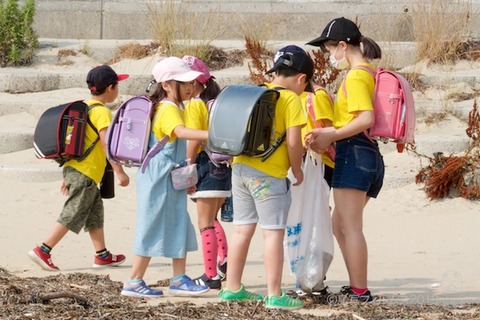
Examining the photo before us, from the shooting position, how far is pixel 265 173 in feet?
20.2

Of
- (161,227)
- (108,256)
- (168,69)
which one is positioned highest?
(168,69)

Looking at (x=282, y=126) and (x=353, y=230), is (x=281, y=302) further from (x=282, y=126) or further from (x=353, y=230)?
(x=282, y=126)

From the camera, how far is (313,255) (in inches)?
256

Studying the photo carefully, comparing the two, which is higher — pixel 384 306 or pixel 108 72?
pixel 108 72

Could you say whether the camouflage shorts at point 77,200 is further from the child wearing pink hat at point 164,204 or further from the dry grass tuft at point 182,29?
the dry grass tuft at point 182,29

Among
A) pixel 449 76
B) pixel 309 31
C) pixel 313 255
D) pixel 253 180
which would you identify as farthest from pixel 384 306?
pixel 309 31

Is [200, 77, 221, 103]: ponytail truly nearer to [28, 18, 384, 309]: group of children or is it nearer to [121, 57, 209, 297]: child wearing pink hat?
[28, 18, 384, 309]: group of children

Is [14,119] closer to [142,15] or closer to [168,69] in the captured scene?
[142,15]

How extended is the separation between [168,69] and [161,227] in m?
0.96

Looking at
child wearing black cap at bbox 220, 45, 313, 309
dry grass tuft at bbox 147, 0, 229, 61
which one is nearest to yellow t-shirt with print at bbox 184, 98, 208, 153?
child wearing black cap at bbox 220, 45, 313, 309

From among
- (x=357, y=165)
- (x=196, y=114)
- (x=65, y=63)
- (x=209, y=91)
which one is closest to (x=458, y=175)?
(x=209, y=91)

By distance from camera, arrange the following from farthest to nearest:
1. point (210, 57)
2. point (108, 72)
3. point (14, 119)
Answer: point (210, 57), point (14, 119), point (108, 72)

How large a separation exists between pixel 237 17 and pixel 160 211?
783cm

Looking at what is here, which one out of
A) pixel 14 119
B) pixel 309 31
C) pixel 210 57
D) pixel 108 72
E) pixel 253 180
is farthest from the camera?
pixel 309 31
